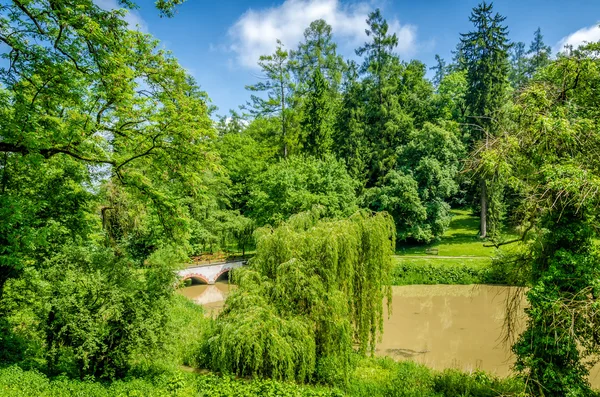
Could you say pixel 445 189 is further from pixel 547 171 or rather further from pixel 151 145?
pixel 151 145

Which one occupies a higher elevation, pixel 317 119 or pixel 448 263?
pixel 317 119

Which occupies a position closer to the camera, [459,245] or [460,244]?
[459,245]

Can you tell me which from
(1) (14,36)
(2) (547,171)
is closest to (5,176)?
(1) (14,36)

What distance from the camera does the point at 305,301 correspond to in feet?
32.9

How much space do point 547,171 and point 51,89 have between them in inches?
434

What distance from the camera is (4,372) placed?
764 centimetres

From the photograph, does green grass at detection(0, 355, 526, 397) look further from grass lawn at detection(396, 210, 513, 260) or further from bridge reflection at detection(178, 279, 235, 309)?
grass lawn at detection(396, 210, 513, 260)

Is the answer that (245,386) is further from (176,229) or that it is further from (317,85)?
(317,85)

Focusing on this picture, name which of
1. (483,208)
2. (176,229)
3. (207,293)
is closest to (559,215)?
(176,229)

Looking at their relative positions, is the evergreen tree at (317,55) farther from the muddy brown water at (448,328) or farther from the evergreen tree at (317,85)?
the muddy brown water at (448,328)

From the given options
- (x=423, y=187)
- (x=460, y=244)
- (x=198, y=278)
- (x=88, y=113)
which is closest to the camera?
(x=88, y=113)

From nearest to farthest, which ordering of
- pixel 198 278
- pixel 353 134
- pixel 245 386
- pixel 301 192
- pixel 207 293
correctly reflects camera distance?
pixel 245 386 → pixel 301 192 → pixel 207 293 → pixel 198 278 → pixel 353 134

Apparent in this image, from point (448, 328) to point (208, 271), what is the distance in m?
17.5

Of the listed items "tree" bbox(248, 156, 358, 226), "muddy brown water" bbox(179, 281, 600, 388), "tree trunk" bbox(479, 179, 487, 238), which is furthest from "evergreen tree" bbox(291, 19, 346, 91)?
"muddy brown water" bbox(179, 281, 600, 388)
